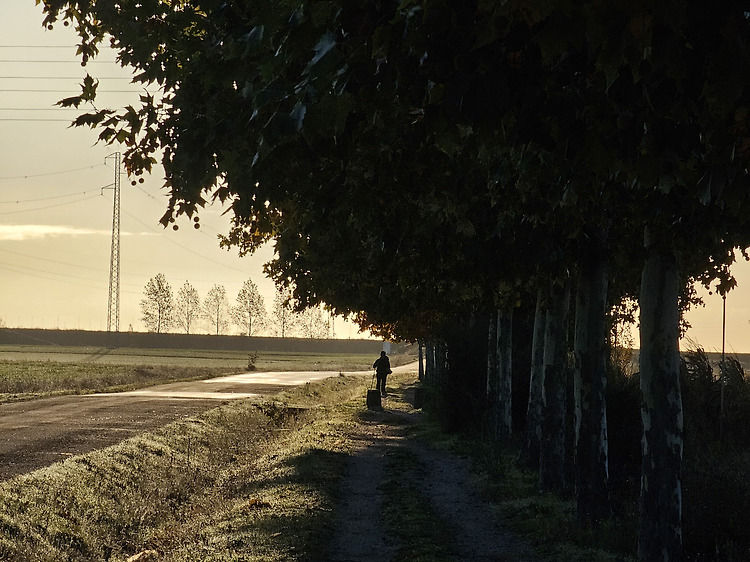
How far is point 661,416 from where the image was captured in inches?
425

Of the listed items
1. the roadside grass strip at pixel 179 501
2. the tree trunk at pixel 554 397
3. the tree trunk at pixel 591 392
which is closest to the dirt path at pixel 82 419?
the roadside grass strip at pixel 179 501

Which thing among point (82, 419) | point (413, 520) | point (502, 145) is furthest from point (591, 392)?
point (82, 419)

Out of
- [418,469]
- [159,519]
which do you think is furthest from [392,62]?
[418,469]

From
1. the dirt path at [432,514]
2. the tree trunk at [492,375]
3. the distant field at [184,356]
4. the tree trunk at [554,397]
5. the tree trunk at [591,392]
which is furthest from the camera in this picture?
the distant field at [184,356]

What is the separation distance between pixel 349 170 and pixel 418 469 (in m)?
11.4

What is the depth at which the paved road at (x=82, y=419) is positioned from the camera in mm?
20031

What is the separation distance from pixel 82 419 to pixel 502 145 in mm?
24648

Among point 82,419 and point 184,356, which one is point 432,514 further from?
point 184,356

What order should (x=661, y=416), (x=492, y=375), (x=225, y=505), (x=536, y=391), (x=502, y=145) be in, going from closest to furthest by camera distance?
(x=502, y=145), (x=661, y=416), (x=225, y=505), (x=536, y=391), (x=492, y=375)

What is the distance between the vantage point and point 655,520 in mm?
10820

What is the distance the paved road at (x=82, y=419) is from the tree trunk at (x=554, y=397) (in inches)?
373

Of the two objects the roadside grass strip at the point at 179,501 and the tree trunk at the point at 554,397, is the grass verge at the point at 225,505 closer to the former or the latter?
the roadside grass strip at the point at 179,501

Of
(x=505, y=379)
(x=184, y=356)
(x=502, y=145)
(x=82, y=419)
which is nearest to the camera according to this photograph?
(x=502, y=145)

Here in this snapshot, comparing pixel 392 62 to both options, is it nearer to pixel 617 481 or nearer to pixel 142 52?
pixel 142 52
